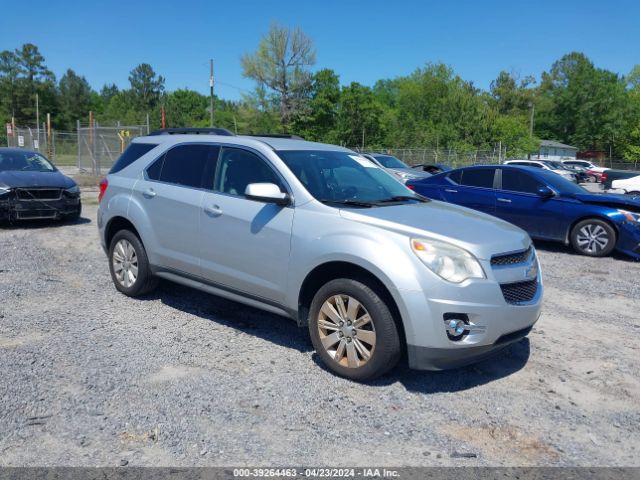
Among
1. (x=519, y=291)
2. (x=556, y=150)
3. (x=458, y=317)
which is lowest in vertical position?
(x=458, y=317)

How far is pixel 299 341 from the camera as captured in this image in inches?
197

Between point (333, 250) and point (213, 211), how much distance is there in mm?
1417

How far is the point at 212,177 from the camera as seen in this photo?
515cm

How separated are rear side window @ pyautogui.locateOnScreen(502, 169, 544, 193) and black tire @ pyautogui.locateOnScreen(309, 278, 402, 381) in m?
6.87

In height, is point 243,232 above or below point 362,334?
above

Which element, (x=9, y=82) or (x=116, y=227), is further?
(x=9, y=82)


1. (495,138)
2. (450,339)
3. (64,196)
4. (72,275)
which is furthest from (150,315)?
(495,138)

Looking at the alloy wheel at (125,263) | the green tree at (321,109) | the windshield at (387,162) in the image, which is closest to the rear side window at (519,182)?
the alloy wheel at (125,263)

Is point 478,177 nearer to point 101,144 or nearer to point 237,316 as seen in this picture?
point 237,316

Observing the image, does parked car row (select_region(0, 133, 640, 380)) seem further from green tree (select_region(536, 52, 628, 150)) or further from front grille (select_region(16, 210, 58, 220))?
green tree (select_region(536, 52, 628, 150))

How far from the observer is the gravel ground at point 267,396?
10.5ft

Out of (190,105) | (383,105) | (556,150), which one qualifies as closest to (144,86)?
(190,105)

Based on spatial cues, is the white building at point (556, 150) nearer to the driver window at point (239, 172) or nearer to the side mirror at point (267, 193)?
the driver window at point (239, 172)

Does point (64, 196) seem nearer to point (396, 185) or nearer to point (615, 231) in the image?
point (396, 185)
